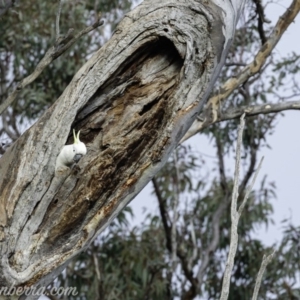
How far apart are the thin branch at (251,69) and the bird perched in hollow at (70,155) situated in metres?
2.26

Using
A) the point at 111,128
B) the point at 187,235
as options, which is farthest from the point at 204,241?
the point at 111,128

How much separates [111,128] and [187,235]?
14.8 feet

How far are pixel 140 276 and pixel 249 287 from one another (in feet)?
3.11

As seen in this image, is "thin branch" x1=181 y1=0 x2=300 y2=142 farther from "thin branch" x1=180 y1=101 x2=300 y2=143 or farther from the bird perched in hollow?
the bird perched in hollow

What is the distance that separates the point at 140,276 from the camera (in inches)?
267

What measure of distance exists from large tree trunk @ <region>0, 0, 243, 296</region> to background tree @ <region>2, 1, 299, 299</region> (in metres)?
3.42

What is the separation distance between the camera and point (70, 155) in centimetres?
275

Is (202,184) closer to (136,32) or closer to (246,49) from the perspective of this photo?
(246,49)

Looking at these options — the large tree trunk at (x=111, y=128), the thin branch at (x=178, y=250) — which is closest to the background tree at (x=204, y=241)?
the thin branch at (x=178, y=250)

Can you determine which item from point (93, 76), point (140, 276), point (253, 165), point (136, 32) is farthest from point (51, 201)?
point (253, 165)

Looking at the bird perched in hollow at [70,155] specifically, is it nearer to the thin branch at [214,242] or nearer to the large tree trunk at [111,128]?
the large tree trunk at [111,128]

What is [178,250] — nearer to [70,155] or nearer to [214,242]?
[214,242]

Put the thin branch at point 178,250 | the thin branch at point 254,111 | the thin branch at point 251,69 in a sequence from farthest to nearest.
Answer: the thin branch at point 178,250 → the thin branch at point 251,69 → the thin branch at point 254,111

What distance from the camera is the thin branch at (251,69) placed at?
5078mm
